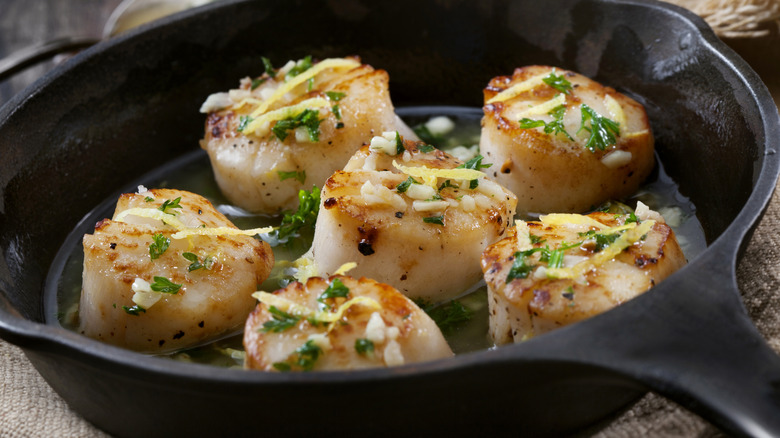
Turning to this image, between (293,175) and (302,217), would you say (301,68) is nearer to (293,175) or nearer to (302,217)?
(293,175)

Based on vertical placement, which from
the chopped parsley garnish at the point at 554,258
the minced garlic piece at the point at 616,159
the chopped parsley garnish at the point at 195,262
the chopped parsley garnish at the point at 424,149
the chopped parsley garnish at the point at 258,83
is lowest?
the minced garlic piece at the point at 616,159

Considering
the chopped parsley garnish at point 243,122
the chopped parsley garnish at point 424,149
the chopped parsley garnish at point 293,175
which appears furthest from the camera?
the chopped parsley garnish at point 243,122

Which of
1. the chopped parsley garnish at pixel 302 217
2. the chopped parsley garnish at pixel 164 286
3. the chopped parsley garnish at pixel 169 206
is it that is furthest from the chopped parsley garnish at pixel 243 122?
the chopped parsley garnish at pixel 164 286

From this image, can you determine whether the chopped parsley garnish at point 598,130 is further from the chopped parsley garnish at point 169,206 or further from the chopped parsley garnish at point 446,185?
the chopped parsley garnish at point 169,206

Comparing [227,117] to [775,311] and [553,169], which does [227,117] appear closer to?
[553,169]

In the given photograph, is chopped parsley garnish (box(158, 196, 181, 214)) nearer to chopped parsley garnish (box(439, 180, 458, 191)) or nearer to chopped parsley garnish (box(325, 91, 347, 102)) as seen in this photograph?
chopped parsley garnish (box(325, 91, 347, 102))

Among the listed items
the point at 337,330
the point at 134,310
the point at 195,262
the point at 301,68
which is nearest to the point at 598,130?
the point at 301,68

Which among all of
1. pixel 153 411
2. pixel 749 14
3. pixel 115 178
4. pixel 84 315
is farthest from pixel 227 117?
pixel 749 14
